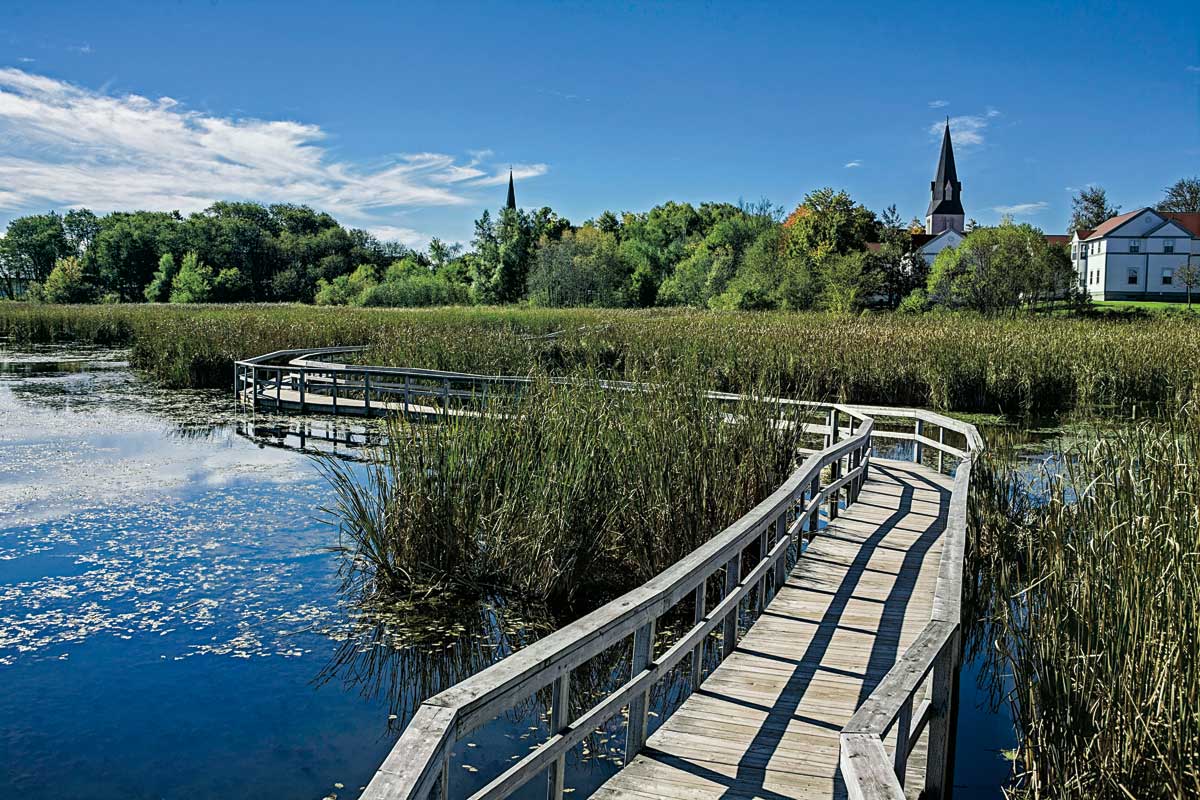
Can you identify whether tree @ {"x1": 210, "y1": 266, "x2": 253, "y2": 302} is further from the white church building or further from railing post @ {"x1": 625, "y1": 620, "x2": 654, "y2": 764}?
railing post @ {"x1": 625, "y1": 620, "x2": 654, "y2": 764}

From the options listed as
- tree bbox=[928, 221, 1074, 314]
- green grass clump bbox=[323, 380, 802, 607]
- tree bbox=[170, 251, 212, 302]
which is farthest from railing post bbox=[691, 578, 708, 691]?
tree bbox=[170, 251, 212, 302]

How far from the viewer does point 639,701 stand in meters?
3.41

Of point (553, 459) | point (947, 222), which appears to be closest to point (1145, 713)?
point (553, 459)

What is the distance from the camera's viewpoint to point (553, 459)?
→ 20.5 feet

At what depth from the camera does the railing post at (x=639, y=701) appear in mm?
3370

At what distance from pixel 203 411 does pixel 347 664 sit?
415 inches

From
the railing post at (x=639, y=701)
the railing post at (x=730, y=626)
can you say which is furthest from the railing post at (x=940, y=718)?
the railing post at (x=730, y=626)

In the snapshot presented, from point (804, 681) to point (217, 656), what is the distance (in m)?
3.35

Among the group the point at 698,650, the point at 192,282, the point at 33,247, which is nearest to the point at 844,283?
the point at 698,650

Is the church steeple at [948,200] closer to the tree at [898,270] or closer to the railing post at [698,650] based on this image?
the tree at [898,270]

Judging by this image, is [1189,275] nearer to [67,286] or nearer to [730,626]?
[730,626]

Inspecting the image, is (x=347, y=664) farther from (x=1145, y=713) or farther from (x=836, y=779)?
(x=1145, y=713)

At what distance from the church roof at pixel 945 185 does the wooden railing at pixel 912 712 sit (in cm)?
8311

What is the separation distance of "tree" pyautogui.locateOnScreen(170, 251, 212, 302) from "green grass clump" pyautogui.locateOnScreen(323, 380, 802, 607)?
59341 millimetres
